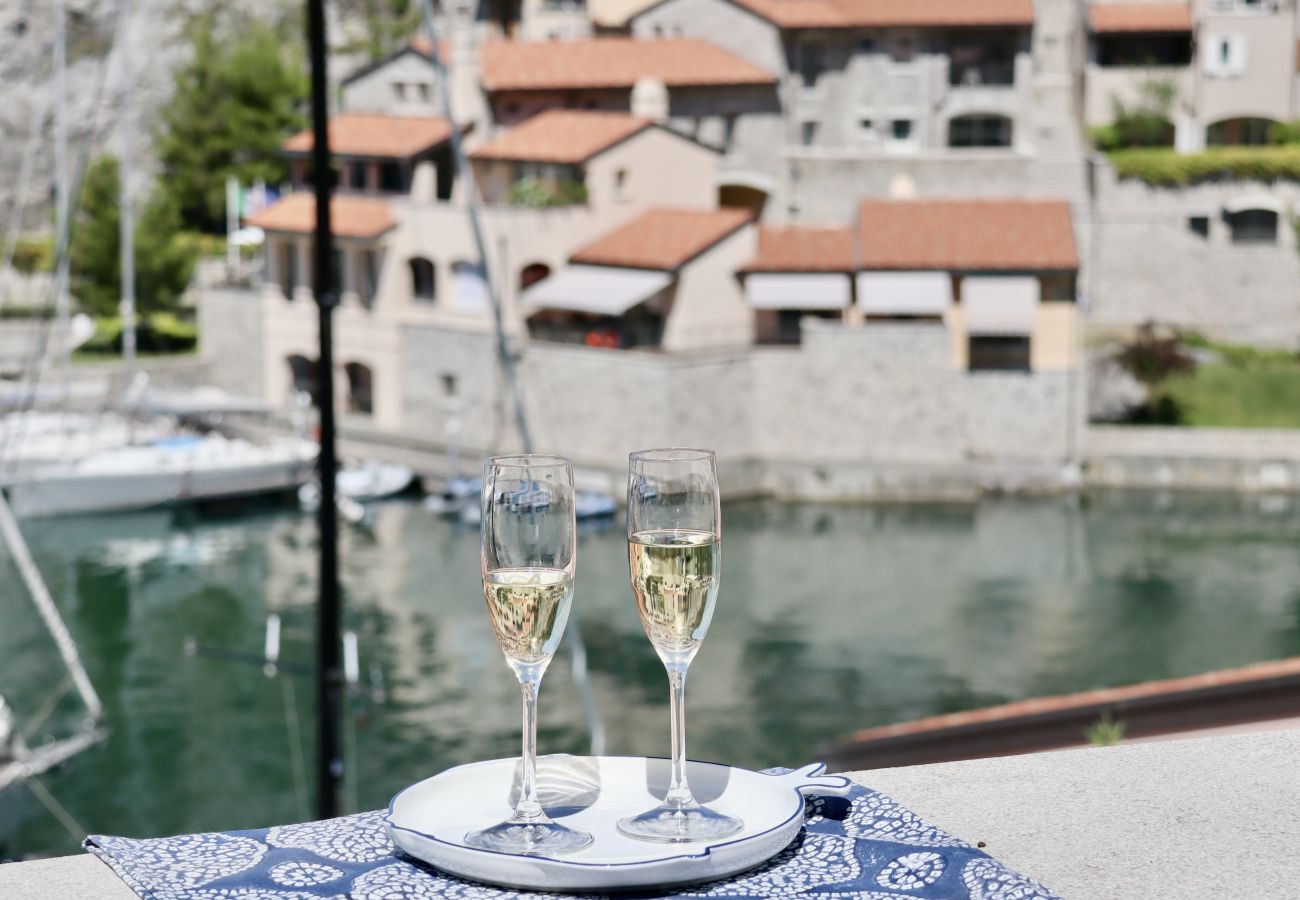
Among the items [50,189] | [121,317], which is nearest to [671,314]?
[121,317]

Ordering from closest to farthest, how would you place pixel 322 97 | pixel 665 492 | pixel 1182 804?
pixel 665 492, pixel 1182 804, pixel 322 97

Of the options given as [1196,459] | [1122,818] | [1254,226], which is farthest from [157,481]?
[1122,818]

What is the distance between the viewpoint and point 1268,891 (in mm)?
2125

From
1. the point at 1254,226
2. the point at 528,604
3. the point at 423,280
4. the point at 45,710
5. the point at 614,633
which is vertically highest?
the point at 1254,226

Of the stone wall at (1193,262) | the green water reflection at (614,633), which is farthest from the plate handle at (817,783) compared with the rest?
the stone wall at (1193,262)

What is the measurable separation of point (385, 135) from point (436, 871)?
3565 cm

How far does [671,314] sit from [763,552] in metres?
5.84

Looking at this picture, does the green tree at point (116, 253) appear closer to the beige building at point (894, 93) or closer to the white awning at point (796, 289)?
the beige building at point (894, 93)

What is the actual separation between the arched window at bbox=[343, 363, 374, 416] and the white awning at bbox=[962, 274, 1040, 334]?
1147 cm

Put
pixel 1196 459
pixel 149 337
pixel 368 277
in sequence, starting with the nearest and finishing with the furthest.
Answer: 1. pixel 1196 459
2. pixel 368 277
3. pixel 149 337

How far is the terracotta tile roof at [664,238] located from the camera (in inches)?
1253

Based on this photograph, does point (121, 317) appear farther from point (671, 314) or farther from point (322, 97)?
point (322, 97)

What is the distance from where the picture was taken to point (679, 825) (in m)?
2.05

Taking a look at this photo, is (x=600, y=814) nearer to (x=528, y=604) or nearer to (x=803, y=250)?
(x=528, y=604)
